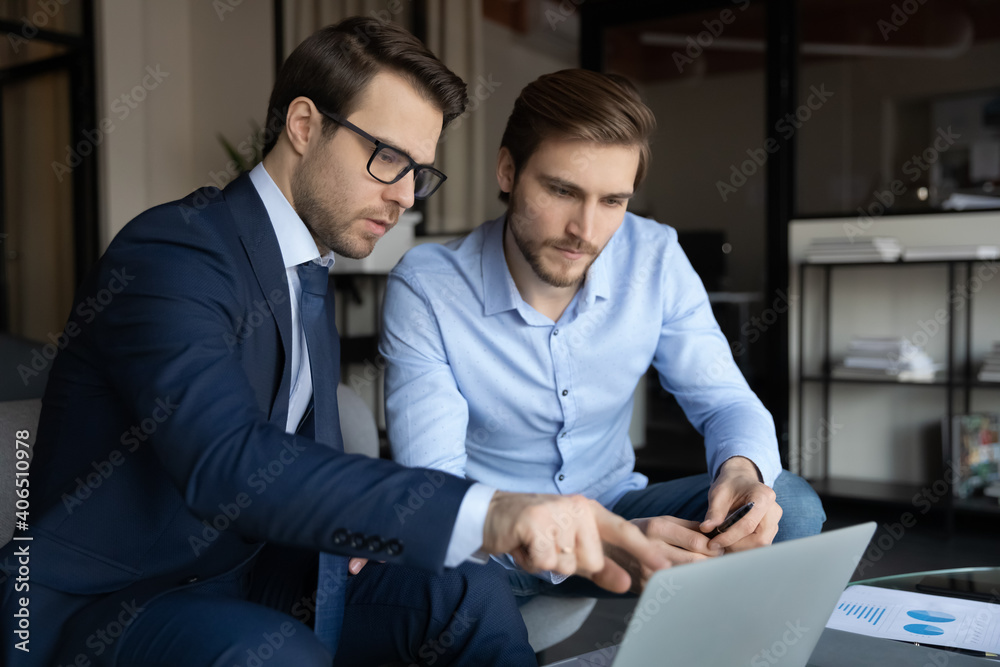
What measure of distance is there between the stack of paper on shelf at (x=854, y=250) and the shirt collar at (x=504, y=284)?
2.28 metres

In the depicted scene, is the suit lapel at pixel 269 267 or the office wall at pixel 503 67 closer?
the suit lapel at pixel 269 267

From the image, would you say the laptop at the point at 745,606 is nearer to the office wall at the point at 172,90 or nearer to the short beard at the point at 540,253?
the short beard at the point at 540,253

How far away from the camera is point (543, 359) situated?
5.08 feet

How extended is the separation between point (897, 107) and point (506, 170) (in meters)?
2.95

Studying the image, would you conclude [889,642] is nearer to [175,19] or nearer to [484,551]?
[484,551]

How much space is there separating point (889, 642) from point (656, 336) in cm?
71

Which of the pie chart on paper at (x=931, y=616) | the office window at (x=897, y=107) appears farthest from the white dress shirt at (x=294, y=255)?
the office window at (x=897, y=107)

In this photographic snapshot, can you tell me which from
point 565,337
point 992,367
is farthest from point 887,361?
point 565,337

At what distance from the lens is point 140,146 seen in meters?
5.15

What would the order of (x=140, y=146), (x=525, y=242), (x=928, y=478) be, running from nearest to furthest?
(x=525, y=242) → (x=928, y=478) → (x=140, y=146)

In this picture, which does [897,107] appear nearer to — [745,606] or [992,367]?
[992,367]

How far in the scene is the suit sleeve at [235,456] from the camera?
31.8 inches

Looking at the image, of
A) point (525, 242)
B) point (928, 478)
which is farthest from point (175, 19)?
point (928, 478)

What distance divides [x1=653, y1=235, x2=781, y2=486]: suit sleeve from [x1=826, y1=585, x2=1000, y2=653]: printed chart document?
0.33 meters
